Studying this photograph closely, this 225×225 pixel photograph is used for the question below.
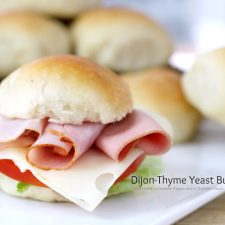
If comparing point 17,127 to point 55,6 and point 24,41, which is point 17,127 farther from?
point 55,6

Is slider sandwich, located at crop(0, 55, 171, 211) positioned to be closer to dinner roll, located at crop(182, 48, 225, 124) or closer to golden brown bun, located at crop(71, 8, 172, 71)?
dinner roll, located at crop(182, 48, 225, 124)

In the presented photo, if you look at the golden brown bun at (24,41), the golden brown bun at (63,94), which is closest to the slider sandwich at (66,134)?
the golden brown bun at (63,94)

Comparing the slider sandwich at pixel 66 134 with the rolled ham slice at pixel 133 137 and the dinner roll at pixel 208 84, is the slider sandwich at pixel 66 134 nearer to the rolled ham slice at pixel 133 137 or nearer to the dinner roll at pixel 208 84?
the rolled ham slice at pixel 133 137

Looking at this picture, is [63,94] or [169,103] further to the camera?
[169,103]

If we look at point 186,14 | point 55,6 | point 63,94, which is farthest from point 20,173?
point 186,14

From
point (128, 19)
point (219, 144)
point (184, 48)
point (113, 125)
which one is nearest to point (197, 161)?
point (219, 144)

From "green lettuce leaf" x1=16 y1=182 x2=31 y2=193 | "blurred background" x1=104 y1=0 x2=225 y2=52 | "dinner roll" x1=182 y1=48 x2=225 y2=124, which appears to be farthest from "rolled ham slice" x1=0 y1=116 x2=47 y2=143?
"blurred background" x1=104 y1=0 x2=225 y2=52

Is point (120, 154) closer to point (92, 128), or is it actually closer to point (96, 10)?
point (92, 128)
